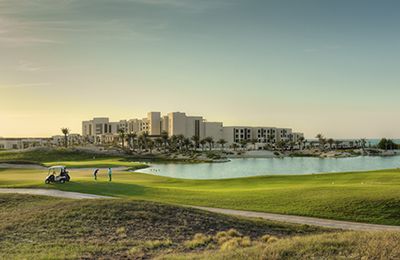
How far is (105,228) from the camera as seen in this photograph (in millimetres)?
18672

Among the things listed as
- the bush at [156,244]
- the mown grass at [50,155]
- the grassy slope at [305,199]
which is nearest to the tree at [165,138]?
the mown grass at [50,155]

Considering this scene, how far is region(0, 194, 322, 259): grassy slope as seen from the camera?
49.1 feet

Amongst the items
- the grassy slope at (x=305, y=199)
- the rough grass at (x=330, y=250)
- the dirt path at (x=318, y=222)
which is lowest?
the dirt path at (x=318, y=222)

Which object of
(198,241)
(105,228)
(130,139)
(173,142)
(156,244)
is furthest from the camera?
(130,139)

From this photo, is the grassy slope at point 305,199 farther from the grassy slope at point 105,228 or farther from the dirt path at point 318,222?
the grassy slope at point 105,228

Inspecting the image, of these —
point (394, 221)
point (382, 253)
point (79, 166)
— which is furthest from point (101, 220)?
point (79, 166)

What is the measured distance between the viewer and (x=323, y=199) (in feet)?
85.6

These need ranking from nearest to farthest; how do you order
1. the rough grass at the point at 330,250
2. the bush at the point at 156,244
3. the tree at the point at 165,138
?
the rough grass at the point at 330,250
the bush at the point at 156,244
the tree at the point at 165,138

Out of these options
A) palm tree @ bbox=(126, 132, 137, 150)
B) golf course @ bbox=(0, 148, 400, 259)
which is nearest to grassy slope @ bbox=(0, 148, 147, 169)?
palm tree @ bbox=(126, 132, 137, 150)

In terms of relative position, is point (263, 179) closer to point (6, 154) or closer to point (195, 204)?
point (195, 204)

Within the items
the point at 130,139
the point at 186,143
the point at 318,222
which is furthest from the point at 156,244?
the point at 130,139

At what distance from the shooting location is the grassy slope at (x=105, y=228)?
1496 centimetres

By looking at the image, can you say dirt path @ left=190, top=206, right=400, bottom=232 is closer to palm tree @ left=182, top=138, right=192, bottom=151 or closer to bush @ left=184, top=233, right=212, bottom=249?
bush @ left=184, top=233, right=212, bottom=249

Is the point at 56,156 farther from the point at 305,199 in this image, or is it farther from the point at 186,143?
the point at 305,199
